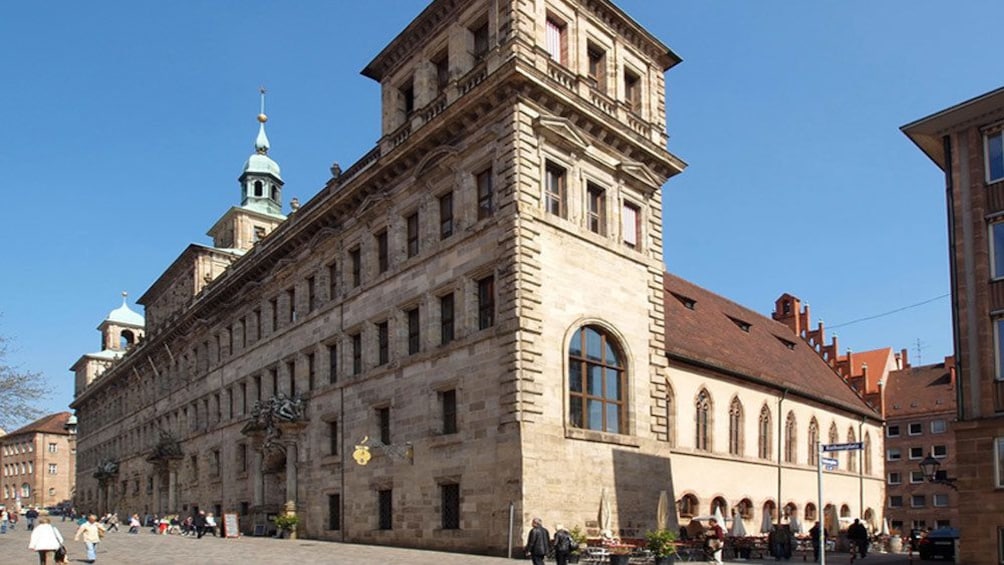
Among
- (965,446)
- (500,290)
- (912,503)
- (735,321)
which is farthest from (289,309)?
(912,503)

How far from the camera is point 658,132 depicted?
114ft

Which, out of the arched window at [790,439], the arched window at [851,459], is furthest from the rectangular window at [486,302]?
the arched window at [851,459]

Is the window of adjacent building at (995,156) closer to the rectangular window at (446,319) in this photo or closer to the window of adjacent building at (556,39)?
the window of adjacent building at (556,39)

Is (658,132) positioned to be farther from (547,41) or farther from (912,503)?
(912,503)

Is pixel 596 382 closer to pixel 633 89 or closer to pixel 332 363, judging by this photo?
pixel 633 89

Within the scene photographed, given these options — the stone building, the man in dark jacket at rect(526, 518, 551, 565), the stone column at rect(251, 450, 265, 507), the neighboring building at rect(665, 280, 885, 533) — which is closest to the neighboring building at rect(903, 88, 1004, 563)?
the stone building

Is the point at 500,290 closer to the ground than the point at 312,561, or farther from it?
farther from it

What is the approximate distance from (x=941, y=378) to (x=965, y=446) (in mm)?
60993

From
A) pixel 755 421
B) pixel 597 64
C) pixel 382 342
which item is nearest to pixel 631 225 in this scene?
pixel 597 64

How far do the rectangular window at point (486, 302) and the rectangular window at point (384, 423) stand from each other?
6.03 metres

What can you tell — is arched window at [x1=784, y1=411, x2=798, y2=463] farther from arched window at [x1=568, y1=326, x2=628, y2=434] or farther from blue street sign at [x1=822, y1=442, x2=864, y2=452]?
blue street sign at [x1=822, y1=442, x2=864, y2=452]

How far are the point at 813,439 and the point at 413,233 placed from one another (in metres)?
27.8

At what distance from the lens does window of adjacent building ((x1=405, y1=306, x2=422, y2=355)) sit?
106 feet

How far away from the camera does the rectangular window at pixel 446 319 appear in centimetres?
3066
